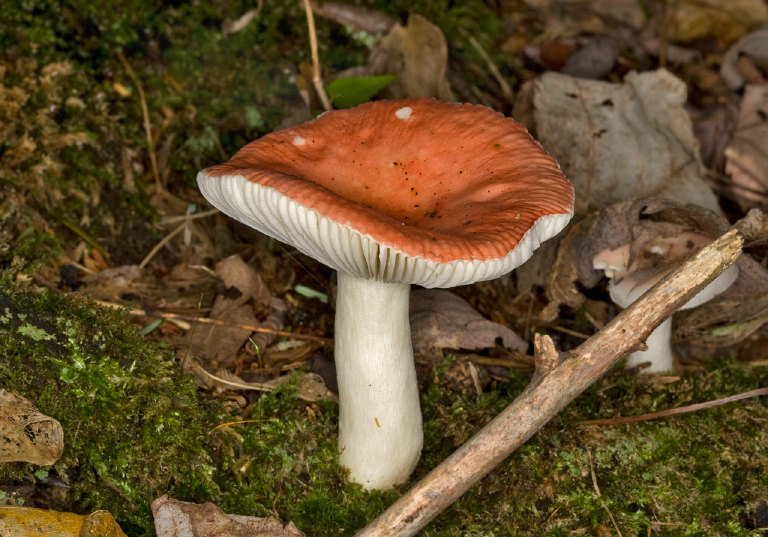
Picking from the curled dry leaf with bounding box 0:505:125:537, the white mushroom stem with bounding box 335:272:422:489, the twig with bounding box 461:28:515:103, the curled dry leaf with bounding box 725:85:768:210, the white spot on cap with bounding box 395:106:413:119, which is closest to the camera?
the curled dry leaf with bounding box 0:505:125:537

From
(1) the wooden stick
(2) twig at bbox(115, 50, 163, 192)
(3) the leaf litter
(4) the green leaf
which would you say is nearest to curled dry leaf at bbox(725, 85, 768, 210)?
(3) the leaf litter

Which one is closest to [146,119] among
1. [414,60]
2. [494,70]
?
[414,60]

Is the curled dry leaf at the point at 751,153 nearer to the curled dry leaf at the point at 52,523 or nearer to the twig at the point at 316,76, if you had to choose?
the twig at the point at 316,76

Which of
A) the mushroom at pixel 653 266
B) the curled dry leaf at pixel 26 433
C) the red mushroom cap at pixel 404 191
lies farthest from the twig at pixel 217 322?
the mushroom at pixel 653 266

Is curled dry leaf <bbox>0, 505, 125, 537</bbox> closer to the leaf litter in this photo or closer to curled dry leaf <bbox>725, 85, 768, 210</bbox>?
the leaf litter

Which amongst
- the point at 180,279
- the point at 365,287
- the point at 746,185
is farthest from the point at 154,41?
the point at 746,185

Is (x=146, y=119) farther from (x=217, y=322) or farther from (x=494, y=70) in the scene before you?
(x=494, y=70)
